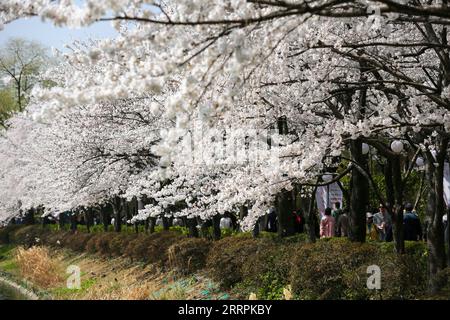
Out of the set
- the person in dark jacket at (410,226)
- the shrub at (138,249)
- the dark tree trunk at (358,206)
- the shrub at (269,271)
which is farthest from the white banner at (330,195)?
the shrub at (269,271)

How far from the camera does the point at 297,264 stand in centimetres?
885

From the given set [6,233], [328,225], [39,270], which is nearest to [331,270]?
[328,225]

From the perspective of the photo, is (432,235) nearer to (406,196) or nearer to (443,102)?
(443,102)

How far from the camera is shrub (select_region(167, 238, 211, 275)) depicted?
13.3m

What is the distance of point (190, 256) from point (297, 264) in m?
4.94

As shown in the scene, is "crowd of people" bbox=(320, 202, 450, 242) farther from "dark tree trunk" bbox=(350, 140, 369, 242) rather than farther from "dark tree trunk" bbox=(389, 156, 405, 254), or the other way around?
"dark tree trunk" bbox=(389, 156, 405, 254)

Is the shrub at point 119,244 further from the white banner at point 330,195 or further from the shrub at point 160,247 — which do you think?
the white banner at point 330,195

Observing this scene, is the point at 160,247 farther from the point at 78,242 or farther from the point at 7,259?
the point at 7,259

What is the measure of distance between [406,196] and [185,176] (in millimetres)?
12484

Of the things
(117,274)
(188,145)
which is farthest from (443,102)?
(117,274)

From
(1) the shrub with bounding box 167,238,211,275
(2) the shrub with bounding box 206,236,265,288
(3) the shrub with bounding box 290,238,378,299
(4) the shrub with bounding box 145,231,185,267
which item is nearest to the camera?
(3) the shrub with bounding box 290,238,378,299

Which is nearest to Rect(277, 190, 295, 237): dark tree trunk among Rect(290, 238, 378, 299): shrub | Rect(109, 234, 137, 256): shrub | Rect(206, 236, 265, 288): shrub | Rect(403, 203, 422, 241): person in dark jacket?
Rect(206, 236, 265, 288): shrub
